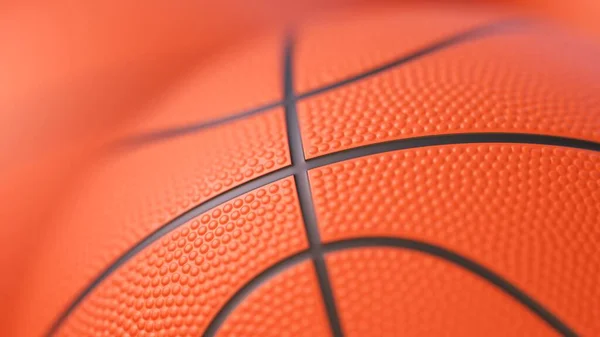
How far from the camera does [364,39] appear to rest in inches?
33.3

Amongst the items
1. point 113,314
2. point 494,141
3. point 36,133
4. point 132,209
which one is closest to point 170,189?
point 132,209

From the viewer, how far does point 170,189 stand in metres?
0.71

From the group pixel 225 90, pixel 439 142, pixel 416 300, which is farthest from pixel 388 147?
pixel 225 90

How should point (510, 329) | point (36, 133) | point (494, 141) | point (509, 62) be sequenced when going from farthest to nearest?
point (36, 133)
point (509, 62)
point (494, 141)
point (510, 329)

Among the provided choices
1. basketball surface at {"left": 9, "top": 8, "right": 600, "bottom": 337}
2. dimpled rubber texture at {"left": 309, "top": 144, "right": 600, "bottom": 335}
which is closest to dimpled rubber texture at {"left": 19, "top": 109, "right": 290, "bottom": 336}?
basketball surface at {"left": 9, "top": 8, "right": 600, "bottom": 337}

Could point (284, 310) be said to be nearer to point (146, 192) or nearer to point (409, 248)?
point (409, 248)

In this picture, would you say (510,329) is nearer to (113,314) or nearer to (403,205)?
(403,205)

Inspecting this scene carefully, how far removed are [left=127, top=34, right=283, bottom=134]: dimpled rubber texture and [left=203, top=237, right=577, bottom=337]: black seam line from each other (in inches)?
9.8

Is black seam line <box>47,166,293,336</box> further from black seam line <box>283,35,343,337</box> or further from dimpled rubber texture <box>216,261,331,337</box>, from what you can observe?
dimpled rubber texture <box>216,261,331,337</box>

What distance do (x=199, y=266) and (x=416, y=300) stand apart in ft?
0.79

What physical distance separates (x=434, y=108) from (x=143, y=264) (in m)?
0.40

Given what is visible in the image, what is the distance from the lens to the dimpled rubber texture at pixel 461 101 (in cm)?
65

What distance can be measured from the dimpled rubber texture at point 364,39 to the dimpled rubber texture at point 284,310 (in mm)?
277

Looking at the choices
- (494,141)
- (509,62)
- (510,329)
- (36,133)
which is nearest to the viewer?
(510,329)
